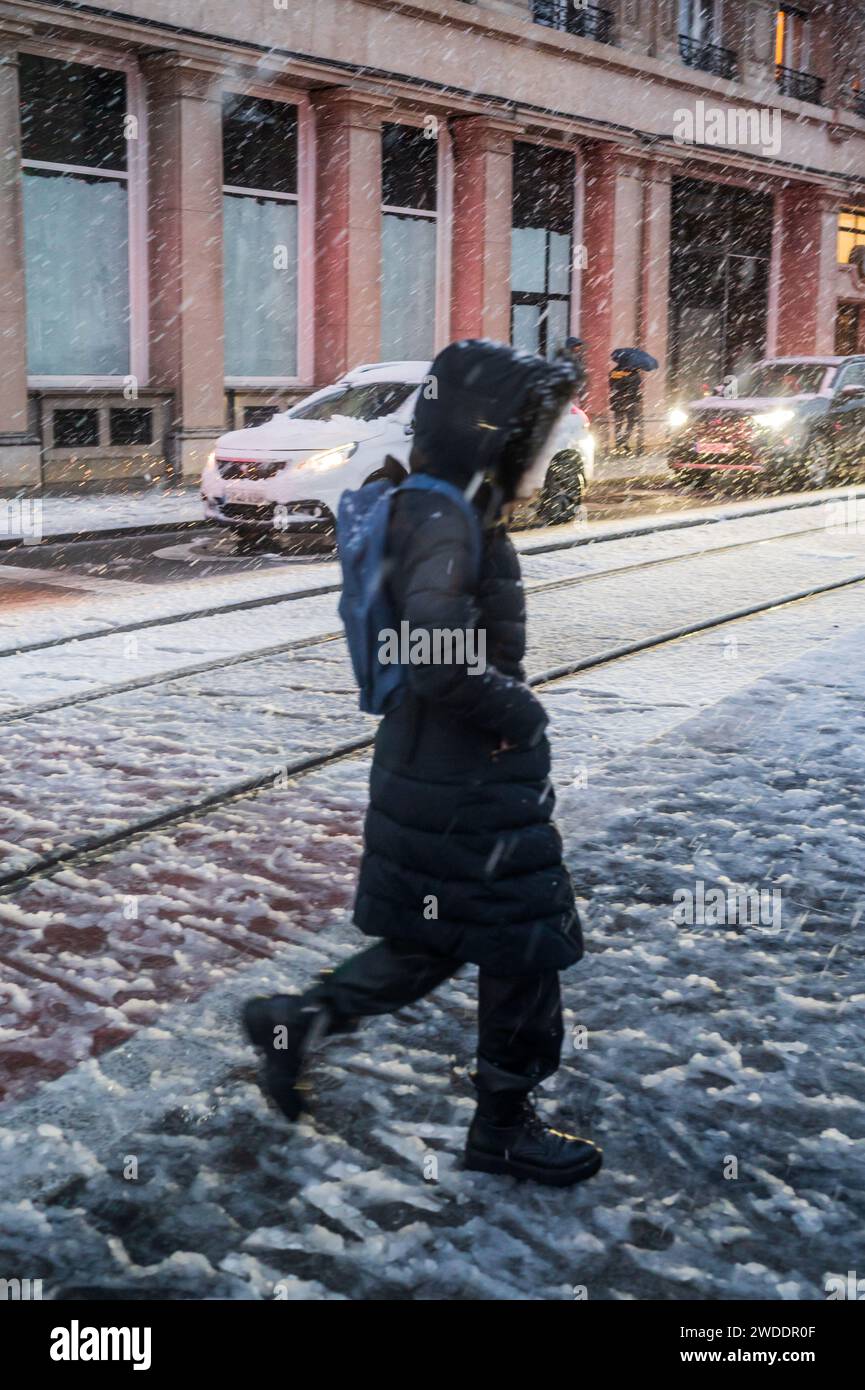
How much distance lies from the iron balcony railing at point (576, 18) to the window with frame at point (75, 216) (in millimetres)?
8495

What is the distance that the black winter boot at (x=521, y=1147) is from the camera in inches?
123

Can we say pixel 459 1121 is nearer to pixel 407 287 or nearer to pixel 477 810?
pixel 477 810

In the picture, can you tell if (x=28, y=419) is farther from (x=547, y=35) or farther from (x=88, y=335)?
(x=547, y=35)

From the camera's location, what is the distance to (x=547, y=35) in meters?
24.2

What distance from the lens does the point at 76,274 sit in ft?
62.7

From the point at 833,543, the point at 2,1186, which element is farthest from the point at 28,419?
the point at 2,1186

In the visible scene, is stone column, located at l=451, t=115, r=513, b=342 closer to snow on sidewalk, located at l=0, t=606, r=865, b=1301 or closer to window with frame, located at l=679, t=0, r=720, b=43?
window with frame, located at l=679, t=0, r=720, b=43

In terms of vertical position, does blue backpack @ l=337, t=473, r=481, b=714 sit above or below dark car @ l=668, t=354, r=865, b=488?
below

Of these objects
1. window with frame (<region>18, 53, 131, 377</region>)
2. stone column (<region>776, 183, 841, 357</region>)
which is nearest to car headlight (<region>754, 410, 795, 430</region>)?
window with frame (<region>18, 53, 131, 377</region>)

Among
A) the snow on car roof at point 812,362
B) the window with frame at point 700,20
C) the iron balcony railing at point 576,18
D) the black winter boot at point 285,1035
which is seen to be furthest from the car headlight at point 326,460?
the window with frame at point 700,20

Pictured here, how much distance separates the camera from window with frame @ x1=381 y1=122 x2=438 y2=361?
75.3 feet

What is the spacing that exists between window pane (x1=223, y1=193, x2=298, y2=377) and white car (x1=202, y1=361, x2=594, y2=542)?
7012mm

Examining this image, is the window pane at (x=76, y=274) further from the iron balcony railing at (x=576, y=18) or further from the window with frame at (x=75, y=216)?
the iron balcony railing at (x=576, y=18)

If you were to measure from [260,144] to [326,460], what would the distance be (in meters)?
9.18
